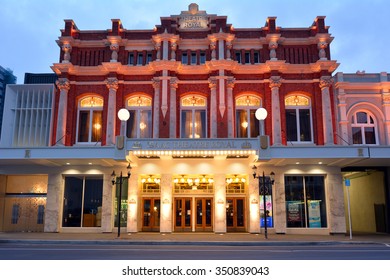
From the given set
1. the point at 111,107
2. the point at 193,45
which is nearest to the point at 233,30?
the point at 193,45

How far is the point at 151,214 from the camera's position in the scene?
2622 centimetres

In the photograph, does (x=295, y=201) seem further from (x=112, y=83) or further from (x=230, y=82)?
(x=112, y=83)

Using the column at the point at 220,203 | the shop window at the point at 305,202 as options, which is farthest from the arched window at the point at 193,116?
the shop window at the point at 305,202

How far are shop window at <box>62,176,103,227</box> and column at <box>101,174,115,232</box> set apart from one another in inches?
17.7

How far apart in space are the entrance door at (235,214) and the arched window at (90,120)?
10520mm

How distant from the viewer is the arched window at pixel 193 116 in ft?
88.6

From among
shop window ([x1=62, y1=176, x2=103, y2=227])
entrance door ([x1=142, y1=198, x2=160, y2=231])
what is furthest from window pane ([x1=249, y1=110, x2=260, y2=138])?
shop window ([x1=62, y1=176, x2=103, y2=227])

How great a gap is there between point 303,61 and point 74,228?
67.2 feet

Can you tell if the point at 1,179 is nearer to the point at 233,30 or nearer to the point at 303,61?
the point at 233,30

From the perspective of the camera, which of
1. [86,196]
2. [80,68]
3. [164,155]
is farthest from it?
[80,68]

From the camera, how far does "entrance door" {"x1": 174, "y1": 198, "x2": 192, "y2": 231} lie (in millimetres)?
25969

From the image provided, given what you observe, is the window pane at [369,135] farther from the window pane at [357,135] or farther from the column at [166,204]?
the column at [166,204]

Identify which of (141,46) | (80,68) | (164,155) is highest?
(141,46)

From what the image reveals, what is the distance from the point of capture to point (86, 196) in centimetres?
2586
